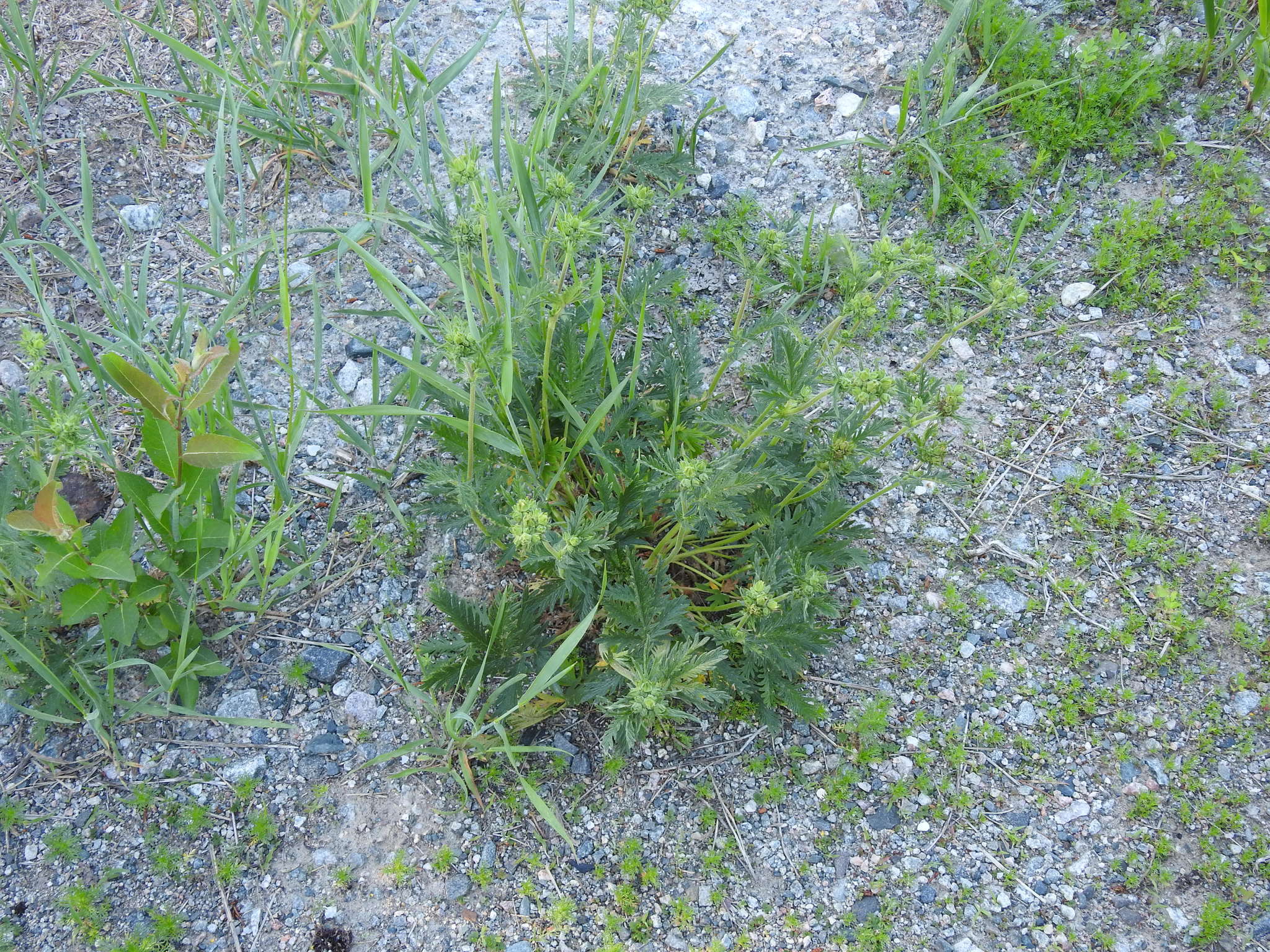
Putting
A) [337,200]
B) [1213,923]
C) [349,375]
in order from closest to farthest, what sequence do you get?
[1213,923] → [349,375] → [337,200]

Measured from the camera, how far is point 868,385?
7.01 ft

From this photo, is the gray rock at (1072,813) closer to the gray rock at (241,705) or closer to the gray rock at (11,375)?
the gray rock at (241,705)

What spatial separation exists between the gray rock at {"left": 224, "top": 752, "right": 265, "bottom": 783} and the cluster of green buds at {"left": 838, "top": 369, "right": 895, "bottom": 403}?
1.86m

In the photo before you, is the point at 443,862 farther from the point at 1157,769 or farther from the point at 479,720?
the point at 1157,769

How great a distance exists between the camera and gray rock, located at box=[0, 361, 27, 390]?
10.0 ft

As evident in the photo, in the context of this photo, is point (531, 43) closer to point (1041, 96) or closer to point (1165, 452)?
point (1041, 96)

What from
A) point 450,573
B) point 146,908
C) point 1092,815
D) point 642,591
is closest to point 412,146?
point 450,573

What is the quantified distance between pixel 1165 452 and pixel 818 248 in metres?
1.39

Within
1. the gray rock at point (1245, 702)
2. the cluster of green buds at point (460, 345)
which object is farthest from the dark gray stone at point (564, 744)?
the gray rock at point (1245, 702)

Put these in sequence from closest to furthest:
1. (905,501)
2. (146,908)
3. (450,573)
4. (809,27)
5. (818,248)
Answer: (146,908)
(450,573)
(905,501)
(818,248)
(809,27)

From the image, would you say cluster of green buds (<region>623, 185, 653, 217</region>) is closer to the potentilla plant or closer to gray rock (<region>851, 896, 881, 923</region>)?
the potentilla plant

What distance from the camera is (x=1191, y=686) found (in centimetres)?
273

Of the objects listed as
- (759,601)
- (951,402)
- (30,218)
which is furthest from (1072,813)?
(30,218)

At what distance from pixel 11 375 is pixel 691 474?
7.76 ft
